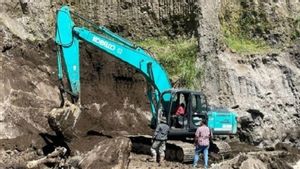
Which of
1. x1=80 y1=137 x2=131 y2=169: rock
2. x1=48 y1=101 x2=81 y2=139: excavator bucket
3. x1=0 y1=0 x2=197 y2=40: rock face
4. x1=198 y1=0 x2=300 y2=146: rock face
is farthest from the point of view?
x1=0 y1=0 x2=197 y2=40: rock face

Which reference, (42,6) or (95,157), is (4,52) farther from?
(95,157)

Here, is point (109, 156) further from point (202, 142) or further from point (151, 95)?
point (151, 95)

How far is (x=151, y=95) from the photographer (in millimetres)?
16234

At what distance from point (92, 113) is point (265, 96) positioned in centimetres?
661

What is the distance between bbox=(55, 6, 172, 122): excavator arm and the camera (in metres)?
15.1

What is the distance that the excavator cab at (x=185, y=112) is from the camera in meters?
15.1

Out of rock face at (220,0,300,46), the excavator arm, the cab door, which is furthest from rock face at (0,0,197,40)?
the cab door

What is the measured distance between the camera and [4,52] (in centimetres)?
2025

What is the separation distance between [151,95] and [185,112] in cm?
147

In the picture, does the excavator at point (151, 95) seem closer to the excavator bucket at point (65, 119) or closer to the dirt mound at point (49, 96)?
the excavator bucket at point (65, 119)

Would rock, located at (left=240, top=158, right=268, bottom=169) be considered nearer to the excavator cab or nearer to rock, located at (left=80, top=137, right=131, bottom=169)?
the excavator cab

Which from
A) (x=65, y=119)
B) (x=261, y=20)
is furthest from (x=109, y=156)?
(x=261, y=20)

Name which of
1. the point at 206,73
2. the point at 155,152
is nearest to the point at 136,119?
the point at 206,73

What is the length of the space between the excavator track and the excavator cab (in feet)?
1.19
